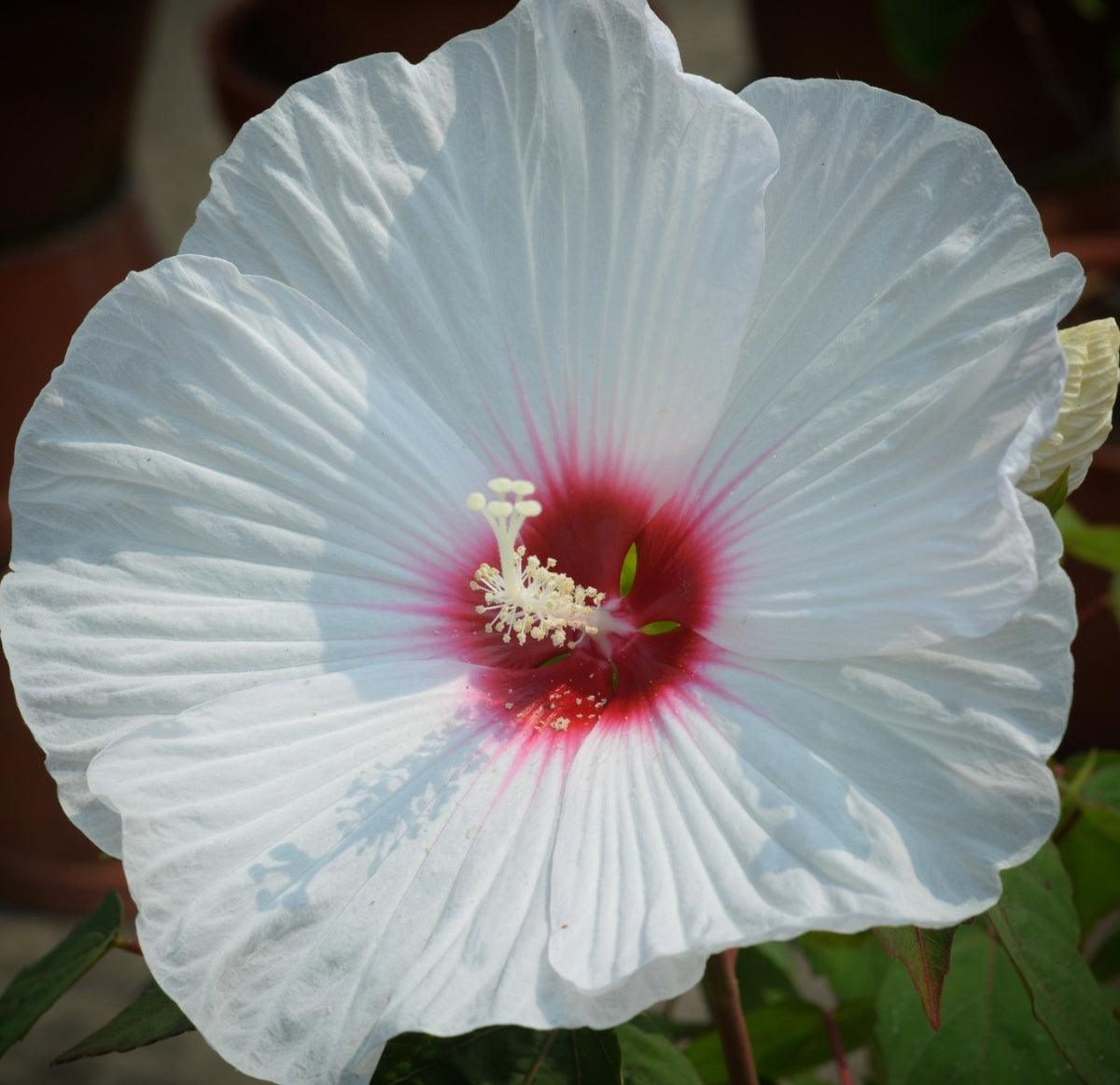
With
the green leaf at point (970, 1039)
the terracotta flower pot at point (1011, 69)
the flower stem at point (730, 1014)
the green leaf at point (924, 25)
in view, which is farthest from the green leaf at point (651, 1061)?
the terracotta flower pot at point (1011, 69)

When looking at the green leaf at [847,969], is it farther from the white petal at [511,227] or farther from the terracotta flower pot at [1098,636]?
the terracotta flower pot at [1098,636]

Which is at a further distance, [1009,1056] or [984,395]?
[1009,1056]

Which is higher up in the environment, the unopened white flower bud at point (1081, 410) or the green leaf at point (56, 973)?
the unopened white flower bud at point (1081, 410)

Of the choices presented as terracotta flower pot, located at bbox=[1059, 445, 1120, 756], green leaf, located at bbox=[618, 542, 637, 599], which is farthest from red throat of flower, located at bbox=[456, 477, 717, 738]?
terracotta flower pot, located at bbox=[1059, 445, 1120, 756]

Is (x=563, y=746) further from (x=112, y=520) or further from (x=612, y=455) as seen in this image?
(x=112, y=520)

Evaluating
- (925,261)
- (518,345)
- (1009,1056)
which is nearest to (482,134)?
(518,345)

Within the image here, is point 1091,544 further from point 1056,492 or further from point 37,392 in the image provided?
point 37,392
